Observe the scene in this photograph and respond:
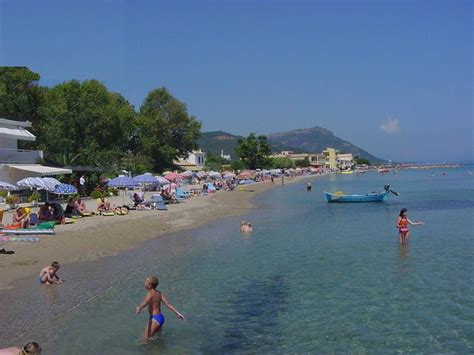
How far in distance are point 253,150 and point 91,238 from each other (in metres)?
93.8

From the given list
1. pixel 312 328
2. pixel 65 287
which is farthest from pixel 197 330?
pixel 65 287

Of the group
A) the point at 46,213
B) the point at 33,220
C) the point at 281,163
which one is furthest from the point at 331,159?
the point at 33,220

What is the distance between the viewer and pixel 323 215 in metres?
35.0

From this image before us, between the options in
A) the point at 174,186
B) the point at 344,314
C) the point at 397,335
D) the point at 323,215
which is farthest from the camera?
the point at 174,186

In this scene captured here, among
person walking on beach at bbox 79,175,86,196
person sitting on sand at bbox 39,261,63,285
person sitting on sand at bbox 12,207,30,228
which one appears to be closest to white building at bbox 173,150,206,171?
person walking on beach at bbox 79,175,86,196

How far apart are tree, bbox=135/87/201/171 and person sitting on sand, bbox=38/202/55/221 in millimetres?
52652

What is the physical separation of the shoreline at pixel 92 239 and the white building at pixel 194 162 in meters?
62.4

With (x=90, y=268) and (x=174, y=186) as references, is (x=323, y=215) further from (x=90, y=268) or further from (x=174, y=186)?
(x=90, y=268)

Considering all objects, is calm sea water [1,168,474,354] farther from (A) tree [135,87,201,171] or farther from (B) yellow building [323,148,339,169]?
(B) yellow building [323,148,339,169]

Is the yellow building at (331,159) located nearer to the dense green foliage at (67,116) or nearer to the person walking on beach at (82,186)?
the dense green foliage at (67,116)

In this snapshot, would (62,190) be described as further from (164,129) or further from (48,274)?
(164,129)

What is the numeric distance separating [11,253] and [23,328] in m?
7.03

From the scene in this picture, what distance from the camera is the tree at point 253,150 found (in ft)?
370

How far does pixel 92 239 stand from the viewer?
20.5m
